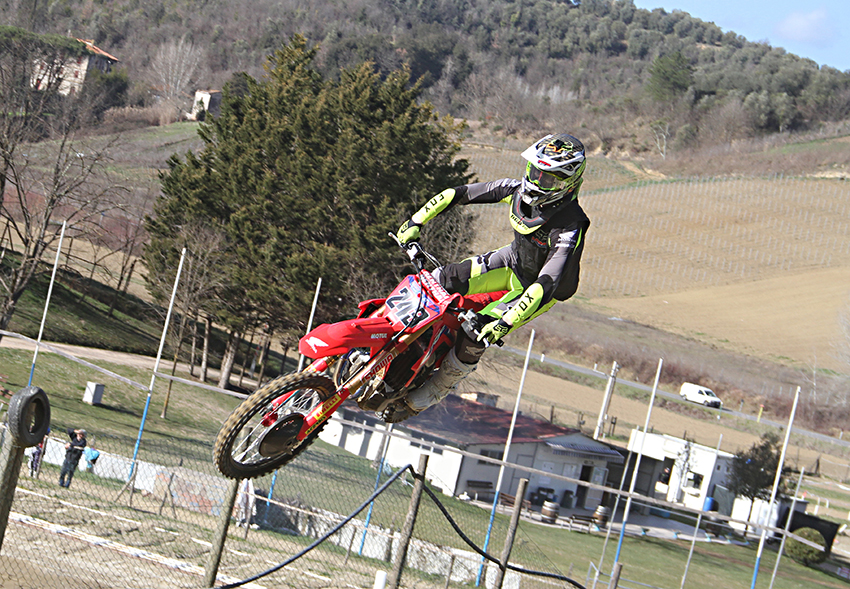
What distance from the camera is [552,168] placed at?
19.5ft

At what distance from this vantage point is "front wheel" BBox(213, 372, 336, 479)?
605 cm

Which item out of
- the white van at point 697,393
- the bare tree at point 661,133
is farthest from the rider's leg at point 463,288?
the bare tree at point 661,133

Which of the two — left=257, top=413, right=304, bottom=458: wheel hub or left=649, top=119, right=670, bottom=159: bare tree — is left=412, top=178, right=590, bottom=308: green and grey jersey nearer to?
left=257, top=413, right=304, bottom=458: wheel hub

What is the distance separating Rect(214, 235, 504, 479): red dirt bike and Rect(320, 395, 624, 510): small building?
56.2 feet

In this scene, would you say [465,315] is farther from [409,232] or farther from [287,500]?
[287,500]

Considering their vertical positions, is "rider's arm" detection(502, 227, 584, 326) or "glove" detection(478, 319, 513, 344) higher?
"rider's arm" detection(502, 227, 584, 326)

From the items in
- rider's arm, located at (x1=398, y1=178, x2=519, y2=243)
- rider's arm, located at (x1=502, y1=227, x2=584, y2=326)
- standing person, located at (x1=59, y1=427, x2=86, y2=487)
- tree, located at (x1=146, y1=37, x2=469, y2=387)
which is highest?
tree, located at (x1=146, y1=37, x2=469, y2=387)

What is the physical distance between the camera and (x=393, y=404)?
6828mm

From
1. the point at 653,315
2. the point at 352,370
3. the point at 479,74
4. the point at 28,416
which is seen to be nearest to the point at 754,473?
the point at 653,315

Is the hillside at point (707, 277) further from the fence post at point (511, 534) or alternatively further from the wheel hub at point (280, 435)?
the wheel hub at point (280, 435)

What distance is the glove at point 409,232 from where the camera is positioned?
22.0 feet

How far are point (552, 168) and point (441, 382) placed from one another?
6.96ft

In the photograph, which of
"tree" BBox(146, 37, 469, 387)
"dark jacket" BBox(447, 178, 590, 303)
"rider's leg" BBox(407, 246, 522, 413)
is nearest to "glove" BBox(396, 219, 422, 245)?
"rider's leg" BBox(407, 246, 522, 413)

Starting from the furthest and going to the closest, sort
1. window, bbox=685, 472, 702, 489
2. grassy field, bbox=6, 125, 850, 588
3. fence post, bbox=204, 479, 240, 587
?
window, bbox=685, 472, 702, 489 → grassy field, bbox=6, 125, 850, 588 → fence post, bbox=204, 479, 240, 587
